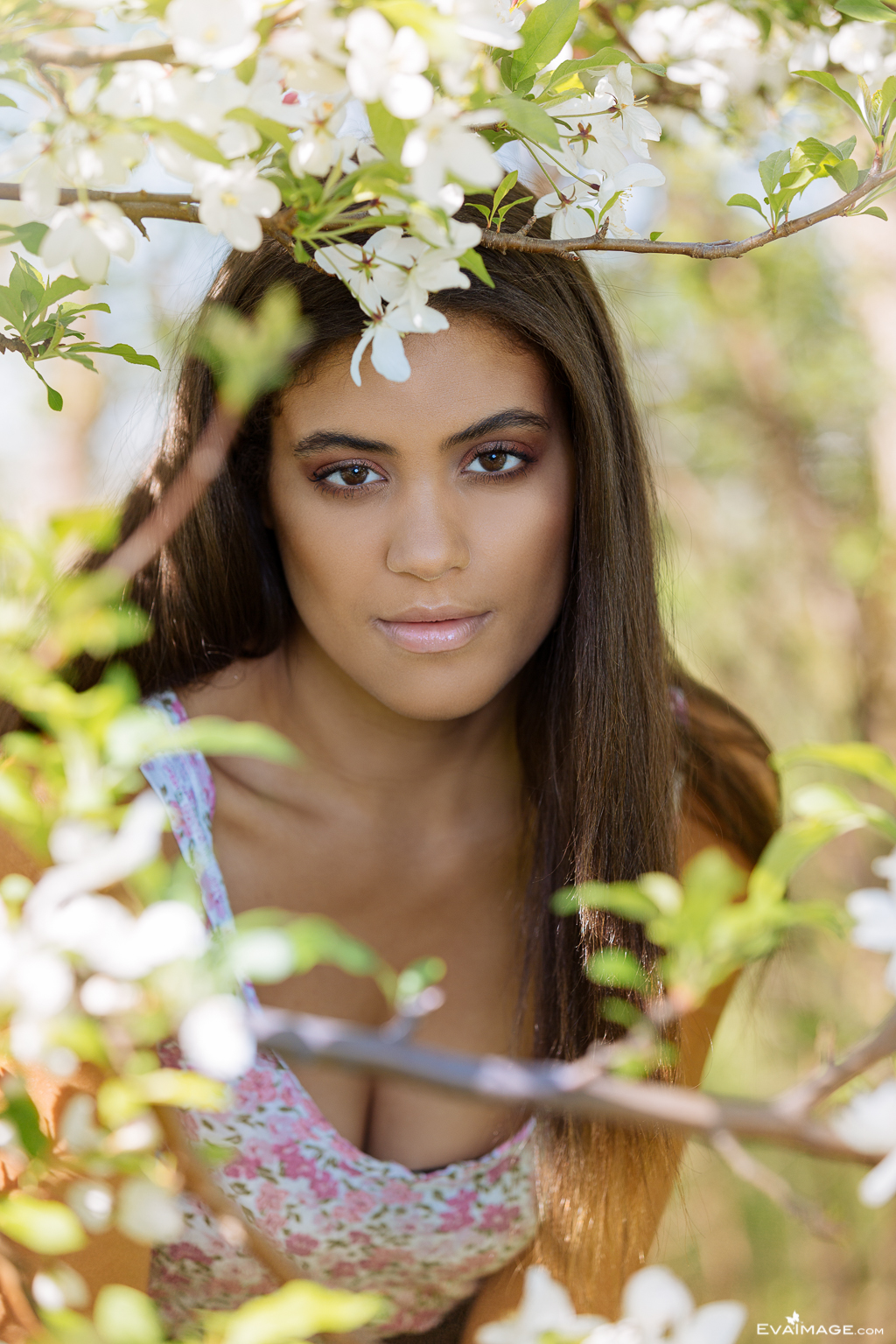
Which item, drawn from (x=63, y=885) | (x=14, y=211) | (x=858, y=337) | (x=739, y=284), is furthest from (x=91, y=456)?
(x=63, y=885)

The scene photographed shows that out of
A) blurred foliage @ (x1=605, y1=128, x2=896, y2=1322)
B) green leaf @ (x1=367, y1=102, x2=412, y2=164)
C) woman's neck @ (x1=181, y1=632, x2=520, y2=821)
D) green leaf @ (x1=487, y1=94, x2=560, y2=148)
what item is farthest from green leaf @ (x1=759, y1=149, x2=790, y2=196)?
blurred foliage @ (x1=605, y1=128, x2=896, y2=1322)

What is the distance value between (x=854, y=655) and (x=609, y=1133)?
7.80ft

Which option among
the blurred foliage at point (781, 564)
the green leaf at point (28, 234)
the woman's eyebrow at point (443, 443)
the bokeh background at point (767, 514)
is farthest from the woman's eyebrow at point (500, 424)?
the blurred foliage at point (781, 564)

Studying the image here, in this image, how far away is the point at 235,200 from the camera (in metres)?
0.59

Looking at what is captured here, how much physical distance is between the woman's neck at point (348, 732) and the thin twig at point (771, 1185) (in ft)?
3.98

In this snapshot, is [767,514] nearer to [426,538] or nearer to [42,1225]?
[426,538]

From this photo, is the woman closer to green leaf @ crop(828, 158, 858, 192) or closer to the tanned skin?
the tanned skin

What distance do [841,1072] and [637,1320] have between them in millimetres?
167

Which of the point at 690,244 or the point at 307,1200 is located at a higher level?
the point at 690,244

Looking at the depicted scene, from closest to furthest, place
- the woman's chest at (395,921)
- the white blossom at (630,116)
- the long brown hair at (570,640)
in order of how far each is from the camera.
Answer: the white blossom at (630,116) → the long brown hair at (570,640) → the woman's chest at (395,921)

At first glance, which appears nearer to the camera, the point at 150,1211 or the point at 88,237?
the point at 150,1211

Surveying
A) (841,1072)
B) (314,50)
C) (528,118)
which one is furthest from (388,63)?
(841,1072)

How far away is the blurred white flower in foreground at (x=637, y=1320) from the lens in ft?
1.61

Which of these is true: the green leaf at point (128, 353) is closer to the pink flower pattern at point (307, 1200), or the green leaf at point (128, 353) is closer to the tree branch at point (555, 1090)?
the tree branch at point (555, 1090)
